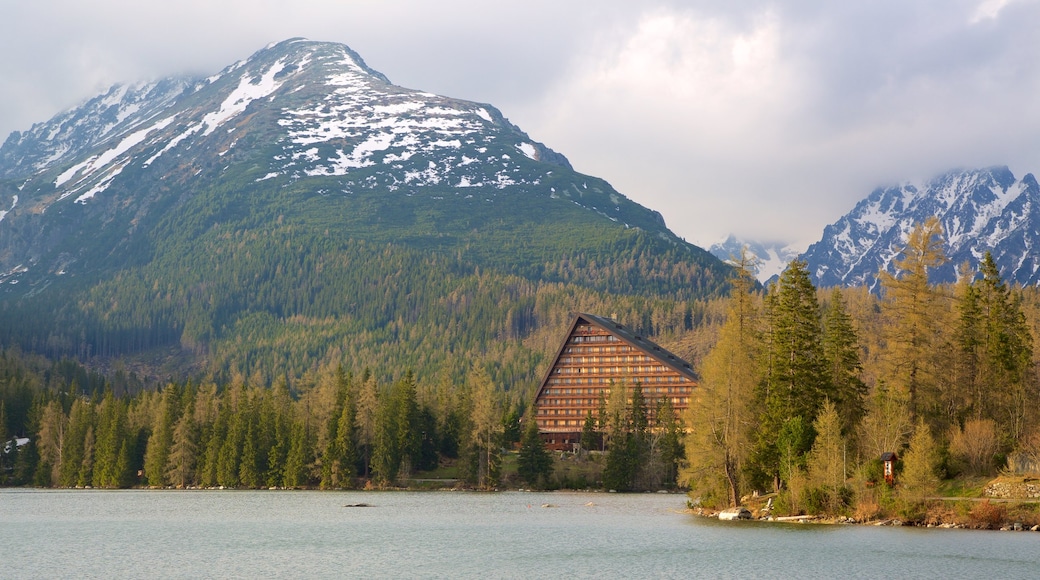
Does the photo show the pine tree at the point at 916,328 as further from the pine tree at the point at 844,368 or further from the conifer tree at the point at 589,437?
the conifer tree at the point at 589,437

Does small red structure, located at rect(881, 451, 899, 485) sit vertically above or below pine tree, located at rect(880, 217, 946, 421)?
below

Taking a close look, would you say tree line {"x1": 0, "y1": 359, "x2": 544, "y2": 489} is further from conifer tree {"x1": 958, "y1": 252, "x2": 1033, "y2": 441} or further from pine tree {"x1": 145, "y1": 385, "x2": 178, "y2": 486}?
conifer tree {"x1": 958, "y1": 252, "x2": 1033, "y2": 441}

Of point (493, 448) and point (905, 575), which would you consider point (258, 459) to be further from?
point (905, 575)

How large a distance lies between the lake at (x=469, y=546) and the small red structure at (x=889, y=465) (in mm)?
6957

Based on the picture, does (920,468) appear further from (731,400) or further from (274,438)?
(274,438)

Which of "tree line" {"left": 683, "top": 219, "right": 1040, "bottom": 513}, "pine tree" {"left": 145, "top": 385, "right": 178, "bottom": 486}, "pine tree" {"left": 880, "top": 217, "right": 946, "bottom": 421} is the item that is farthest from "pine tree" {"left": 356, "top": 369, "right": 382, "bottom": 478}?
"pine tree" {"left": 880, "top": 217, "right": 946, "bottom": 421}

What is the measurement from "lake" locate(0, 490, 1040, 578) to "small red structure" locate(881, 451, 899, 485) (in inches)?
274

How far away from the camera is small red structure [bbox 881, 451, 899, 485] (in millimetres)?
91312

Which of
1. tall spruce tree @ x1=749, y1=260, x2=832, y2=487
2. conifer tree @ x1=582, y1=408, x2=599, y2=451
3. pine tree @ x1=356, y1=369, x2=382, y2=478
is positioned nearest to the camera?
tall spruce tree @ x1=749, y1=260, x2=832, y2=487

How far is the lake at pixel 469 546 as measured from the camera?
6469 cm

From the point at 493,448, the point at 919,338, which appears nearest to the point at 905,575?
the point at 919,338

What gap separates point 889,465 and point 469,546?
35.2 m

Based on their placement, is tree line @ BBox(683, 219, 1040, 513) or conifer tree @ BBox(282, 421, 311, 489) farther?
conifer tree @ BBox(282, 421, 311, 489)

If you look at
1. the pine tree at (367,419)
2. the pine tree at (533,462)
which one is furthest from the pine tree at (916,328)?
the pine tree at (367,419)
